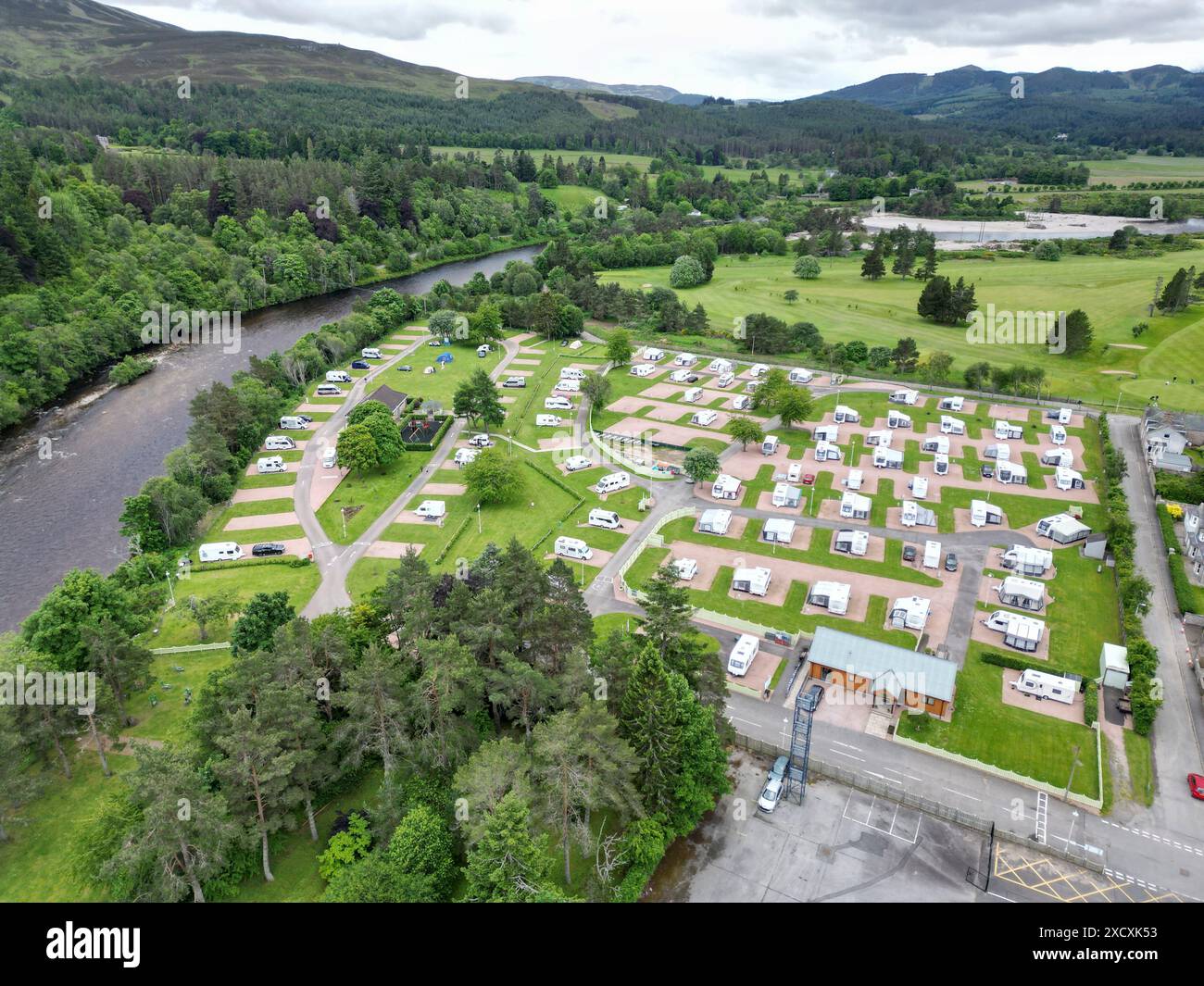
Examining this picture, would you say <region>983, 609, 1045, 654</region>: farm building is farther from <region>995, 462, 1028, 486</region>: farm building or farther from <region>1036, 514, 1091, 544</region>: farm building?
<region>995, 462, 1028, 486</region>: farm building

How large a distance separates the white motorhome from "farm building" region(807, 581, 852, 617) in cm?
4455

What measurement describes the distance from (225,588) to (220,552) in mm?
4602

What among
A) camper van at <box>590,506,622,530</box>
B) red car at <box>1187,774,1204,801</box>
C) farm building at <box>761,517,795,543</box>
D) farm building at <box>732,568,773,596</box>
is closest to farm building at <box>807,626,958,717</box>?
farm building at <box>732,568,773,596</box>

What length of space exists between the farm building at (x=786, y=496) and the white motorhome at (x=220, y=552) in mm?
45085

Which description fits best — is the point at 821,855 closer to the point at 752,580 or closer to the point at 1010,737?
the point at 1010,737

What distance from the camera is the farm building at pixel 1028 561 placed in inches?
2061

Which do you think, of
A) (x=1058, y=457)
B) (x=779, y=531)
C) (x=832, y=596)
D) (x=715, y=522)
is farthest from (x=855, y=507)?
(x=1058, y=457)

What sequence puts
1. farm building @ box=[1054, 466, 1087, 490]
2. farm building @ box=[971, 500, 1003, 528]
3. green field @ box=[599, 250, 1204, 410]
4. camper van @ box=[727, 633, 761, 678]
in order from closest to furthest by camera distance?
camper van @ box=[727, 633, 761, 678]
farm building @ box=[971, 500, 1003, 528]
farm building @ box=[1054, 466, 1087, 490]
green field @ box=[599, 250, 1204, 410]

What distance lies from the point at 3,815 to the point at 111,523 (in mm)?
34775

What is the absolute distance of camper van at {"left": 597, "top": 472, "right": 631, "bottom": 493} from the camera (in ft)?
216

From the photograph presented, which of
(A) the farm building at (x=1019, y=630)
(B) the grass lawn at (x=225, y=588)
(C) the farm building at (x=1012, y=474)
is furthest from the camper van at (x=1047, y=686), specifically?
(B) the grass lawn at (x=225, y=588)

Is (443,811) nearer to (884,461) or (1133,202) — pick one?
(884,461)

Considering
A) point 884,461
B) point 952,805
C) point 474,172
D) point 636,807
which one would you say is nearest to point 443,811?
point 636,807

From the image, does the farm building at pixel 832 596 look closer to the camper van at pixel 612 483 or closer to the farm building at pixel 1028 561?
the farm building at pixel 1028 561
